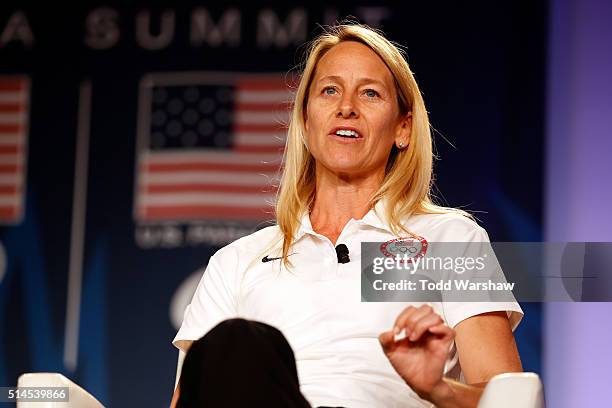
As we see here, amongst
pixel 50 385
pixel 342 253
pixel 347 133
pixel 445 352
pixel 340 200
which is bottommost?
pixel 50 385

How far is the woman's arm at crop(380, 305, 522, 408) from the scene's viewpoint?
153cm

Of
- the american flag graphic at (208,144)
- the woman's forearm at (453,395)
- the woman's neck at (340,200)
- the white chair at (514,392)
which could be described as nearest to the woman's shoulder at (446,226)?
the woman's neck at (340,200)

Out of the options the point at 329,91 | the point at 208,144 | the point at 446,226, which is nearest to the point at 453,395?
the point at 446,226

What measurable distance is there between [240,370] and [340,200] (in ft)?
2.67

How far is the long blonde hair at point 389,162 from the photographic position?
7.02 feet

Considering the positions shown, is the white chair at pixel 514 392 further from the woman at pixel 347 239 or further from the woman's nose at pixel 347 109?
the woman's nose at pixel 347 109

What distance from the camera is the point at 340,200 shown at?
2211 millimetres

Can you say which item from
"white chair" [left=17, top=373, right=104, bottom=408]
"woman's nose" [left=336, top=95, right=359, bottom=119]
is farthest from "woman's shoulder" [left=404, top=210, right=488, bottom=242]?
"white chair" [left=17, top=373, right=104, bottom=408]

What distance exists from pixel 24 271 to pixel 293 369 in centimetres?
223

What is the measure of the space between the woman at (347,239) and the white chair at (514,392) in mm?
127

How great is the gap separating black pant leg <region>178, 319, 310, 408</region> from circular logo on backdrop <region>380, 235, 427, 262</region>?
0.51 metres

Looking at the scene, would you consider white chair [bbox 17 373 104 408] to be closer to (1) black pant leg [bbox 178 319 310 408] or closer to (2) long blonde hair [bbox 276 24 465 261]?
(1) black pant leg [bbox 178 319 310 408]

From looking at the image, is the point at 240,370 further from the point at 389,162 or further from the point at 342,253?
the point at 389,162

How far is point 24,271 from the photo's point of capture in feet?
11.6
